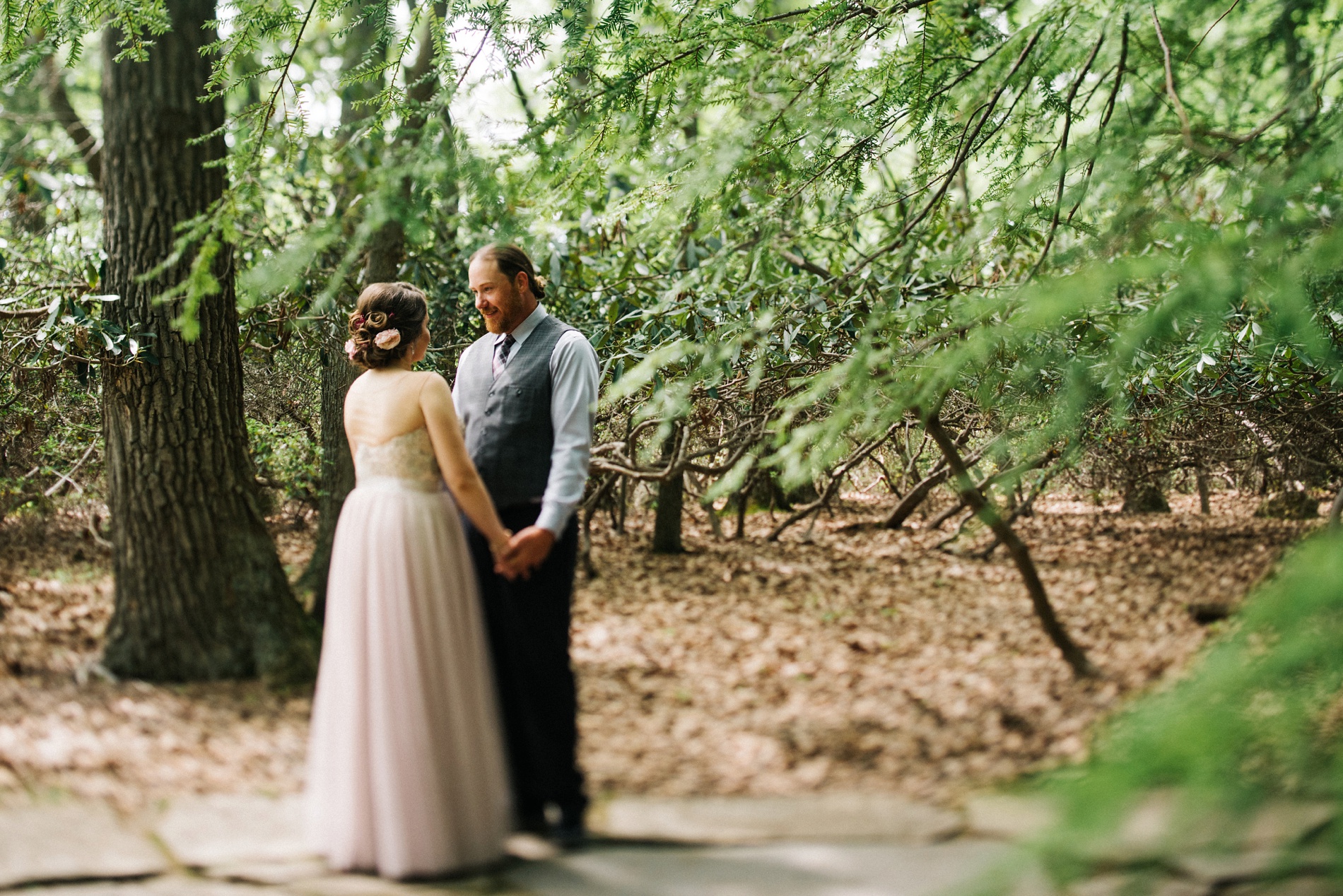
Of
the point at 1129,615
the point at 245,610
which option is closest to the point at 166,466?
the point at 245,610

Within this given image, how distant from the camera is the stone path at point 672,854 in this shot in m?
2.10

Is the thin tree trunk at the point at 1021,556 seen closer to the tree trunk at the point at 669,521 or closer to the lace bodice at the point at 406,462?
the lace bodice at the point at 406,462

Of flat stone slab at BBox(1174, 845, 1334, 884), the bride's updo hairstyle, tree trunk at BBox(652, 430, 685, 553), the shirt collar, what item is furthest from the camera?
tree trunk at BBox(652, 430, 685, 553)

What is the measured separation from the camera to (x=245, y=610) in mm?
3350

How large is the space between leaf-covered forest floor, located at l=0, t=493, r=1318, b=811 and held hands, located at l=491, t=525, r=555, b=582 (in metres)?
0.82

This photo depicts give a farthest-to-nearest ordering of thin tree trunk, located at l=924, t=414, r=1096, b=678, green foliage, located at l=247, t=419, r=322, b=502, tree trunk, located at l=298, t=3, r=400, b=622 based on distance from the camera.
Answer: green foliage, located at l=247, t=419, r=322, b=502 → tree trunk, located at l=298, t=3, r=400, b=622 → thin tree trunk, located at l=924, t=414, r=1096, b=678

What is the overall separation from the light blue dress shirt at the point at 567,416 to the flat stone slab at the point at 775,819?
841 mm

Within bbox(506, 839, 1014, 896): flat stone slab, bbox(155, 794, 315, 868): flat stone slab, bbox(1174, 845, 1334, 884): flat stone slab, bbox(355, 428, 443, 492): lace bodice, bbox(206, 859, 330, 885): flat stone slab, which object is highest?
bbox(355, 428, 443, 492): lace bodice

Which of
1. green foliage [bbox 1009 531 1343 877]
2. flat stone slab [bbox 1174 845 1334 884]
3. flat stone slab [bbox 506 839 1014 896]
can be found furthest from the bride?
flat stone slab [bbox 1174 845 1334 884]

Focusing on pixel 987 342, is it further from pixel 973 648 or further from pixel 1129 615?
pixel 1129 615

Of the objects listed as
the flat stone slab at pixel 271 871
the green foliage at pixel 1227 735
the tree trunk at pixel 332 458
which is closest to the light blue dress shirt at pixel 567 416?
the flat stone slab at pixel 271 871

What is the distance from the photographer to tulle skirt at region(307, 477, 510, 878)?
215cm

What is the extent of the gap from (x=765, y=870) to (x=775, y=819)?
25 cm

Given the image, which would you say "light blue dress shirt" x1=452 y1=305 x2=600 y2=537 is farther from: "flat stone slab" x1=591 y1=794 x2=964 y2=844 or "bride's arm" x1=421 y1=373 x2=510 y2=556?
"flat stone slab" x1=591 y1=794 x2=964 y2=844
